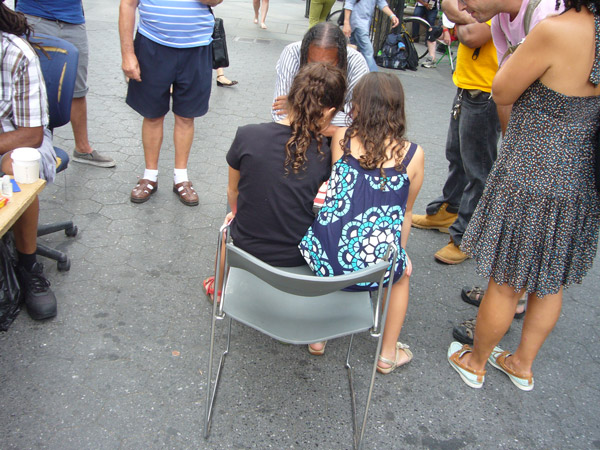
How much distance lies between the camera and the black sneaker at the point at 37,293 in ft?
8.57

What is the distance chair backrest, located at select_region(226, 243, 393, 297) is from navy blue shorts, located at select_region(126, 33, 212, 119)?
6.80 ft

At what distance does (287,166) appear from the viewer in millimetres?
2191

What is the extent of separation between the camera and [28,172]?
2188 mm

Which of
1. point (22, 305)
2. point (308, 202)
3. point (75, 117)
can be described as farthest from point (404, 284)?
point (75, 117)

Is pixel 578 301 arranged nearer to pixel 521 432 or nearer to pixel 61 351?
pixel 521 432

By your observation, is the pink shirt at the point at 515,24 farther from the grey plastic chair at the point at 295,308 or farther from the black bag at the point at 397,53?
the black bag at the point at 397,53

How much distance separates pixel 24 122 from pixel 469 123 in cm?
237

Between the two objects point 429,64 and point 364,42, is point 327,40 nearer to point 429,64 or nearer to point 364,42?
point 364,42

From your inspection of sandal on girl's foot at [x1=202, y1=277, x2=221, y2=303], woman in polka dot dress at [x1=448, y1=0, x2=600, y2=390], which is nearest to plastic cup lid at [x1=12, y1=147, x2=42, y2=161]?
sandal on girl's foot at [x1=202, y1=277, x2=221, y2=303]

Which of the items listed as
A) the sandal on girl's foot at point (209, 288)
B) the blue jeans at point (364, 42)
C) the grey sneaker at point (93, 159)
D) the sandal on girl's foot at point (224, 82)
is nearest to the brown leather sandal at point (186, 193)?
the grey sneaker at point (93, 159)

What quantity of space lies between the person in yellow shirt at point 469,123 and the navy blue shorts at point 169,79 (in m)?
1.58

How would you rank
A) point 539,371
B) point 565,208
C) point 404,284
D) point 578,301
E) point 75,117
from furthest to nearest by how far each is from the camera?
point 75,117, point 578,301, point 539,371, point 404,284, point 565,208

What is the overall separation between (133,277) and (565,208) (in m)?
2.14

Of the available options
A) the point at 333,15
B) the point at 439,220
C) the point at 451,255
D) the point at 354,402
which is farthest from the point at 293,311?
the point at 333,15
